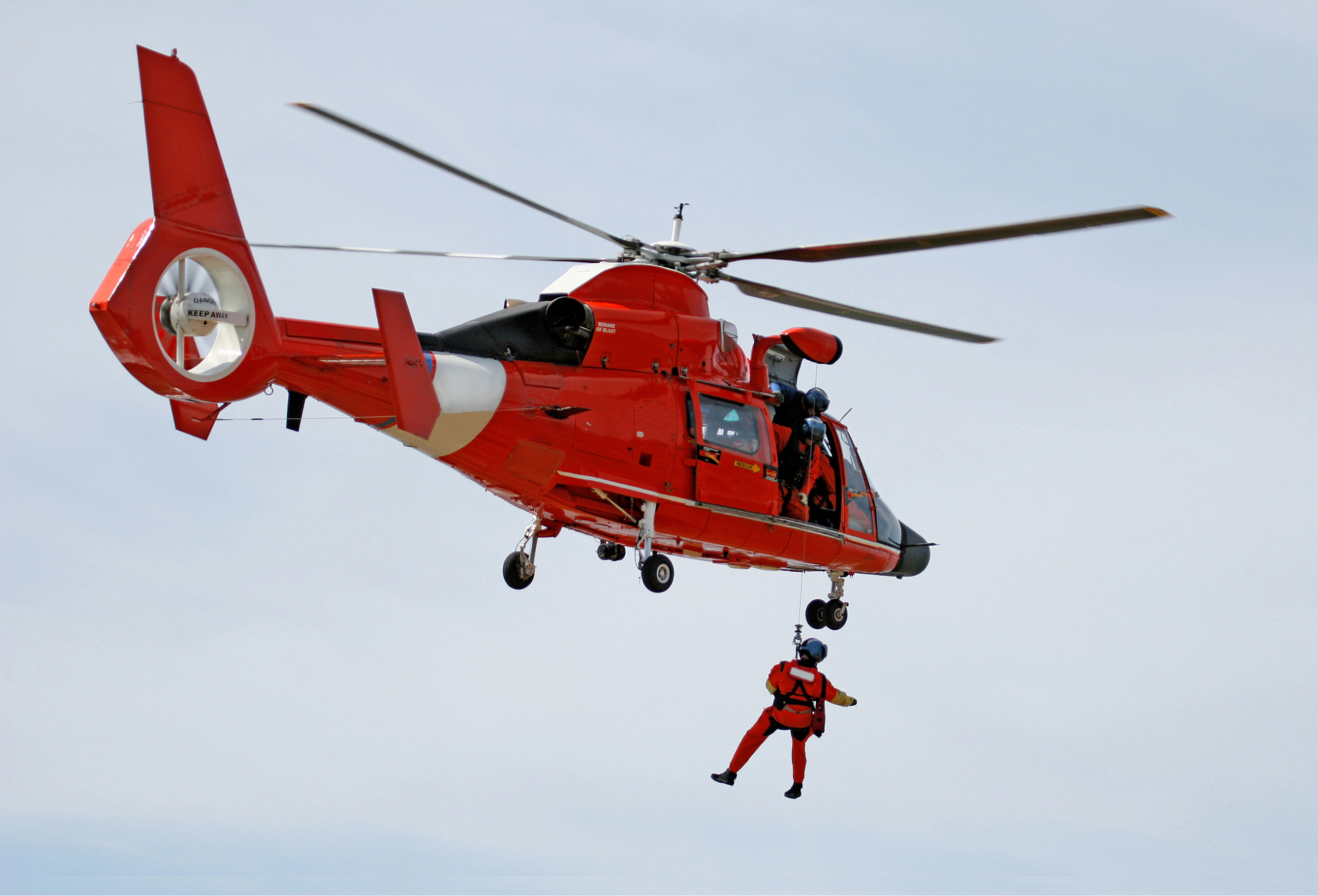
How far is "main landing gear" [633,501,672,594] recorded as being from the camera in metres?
17.8

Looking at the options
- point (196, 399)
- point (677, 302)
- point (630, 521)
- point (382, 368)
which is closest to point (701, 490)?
point (630, 521)

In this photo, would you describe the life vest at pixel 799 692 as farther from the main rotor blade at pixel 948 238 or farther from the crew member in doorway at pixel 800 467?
the main rotor blade at pixel 948 238

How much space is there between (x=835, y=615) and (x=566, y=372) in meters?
6.20

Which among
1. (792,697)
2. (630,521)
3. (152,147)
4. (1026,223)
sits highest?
(1026,223)

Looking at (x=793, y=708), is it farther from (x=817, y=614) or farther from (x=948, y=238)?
(x=948, y=238)

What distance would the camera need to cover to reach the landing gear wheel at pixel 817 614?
21.3m

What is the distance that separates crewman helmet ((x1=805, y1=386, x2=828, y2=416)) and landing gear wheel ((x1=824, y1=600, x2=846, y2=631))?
3.10 metres

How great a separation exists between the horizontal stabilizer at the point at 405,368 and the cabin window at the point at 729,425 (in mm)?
4117

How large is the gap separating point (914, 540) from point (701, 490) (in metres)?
5.53

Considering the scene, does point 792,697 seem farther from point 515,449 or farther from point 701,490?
point 515,449

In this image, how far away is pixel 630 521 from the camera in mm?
17984

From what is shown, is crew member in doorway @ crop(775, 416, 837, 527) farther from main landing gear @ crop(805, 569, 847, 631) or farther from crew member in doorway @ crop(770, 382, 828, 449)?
main landing gear @ crop(805, 569, 847, 631)

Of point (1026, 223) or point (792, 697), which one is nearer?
point (1026, 223)

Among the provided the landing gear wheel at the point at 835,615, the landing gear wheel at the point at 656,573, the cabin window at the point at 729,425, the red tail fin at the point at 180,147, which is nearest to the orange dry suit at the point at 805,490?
the cabin window at the point at 729,425
